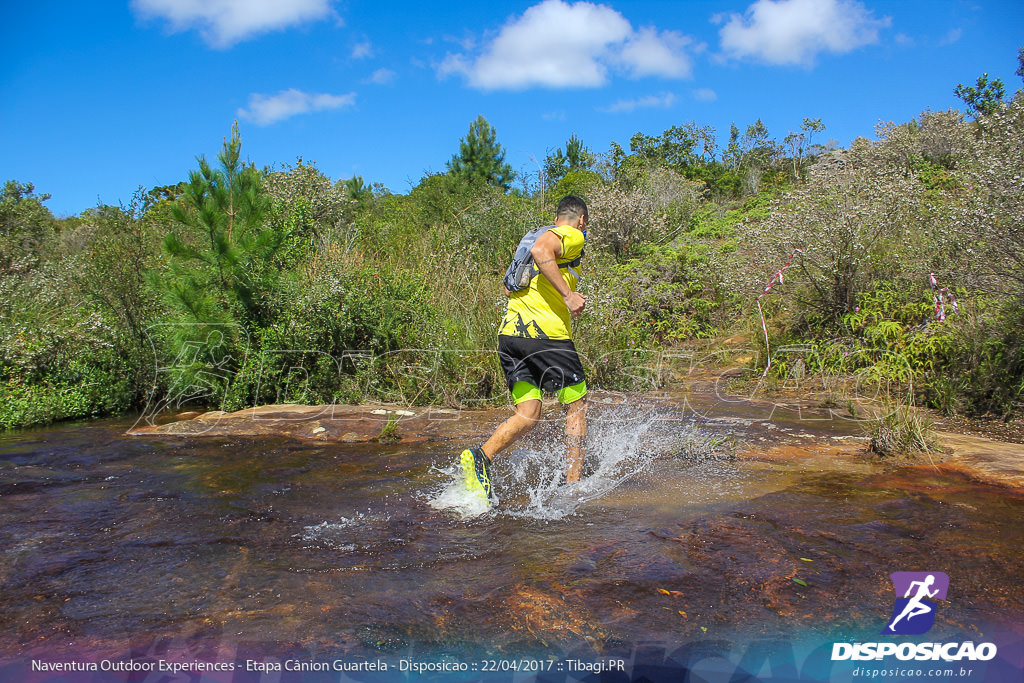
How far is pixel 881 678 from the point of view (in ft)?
7.73

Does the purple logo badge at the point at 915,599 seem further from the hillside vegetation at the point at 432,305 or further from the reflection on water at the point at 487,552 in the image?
the hillside vegetation at the point at 432,305

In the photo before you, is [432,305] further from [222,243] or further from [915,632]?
[915,632]

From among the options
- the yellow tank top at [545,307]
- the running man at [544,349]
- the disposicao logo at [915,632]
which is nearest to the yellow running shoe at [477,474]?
the running man at [544,349]

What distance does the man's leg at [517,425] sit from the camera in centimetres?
424

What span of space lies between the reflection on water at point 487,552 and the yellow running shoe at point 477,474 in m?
0.18

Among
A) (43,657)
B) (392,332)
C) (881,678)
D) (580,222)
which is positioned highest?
(580,222)

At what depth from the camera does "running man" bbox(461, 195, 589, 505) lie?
4164mm

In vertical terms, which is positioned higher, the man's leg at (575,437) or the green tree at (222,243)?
the green tree at (222,243)

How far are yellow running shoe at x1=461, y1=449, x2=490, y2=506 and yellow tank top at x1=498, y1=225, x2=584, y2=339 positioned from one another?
2.76ft

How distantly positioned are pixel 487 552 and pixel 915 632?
191 centimetres

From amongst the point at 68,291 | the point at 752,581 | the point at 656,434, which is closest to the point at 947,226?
the point at 656,434

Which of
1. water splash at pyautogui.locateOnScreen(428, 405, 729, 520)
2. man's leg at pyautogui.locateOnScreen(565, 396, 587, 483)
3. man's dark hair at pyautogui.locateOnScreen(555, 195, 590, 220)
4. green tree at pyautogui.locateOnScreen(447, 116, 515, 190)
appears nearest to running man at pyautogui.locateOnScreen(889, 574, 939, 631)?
water splash at pyautogui.locateOnScreen(428, 405, 729, 520)

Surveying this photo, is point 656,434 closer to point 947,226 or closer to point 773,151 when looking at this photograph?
point 947,226

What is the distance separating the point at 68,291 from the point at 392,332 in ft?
15.7
